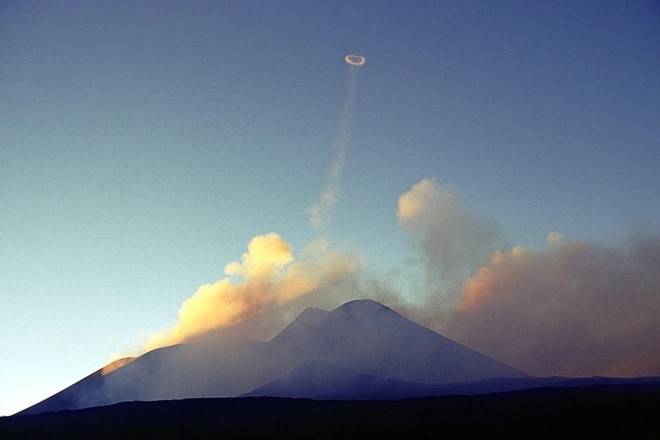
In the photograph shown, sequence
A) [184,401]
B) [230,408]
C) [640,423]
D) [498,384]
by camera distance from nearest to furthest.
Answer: [640,423] < [230,408] < [184,401] < [498,384]

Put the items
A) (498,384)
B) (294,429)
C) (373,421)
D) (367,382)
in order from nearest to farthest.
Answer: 1. (294,429)
2. (373,421)
3. (498,384)
4. (367,382)

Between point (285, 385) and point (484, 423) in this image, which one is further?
point (285, 385)

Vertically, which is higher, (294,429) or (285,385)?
(285,385)

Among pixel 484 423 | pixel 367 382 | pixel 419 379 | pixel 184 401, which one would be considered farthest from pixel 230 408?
pixel 419 379

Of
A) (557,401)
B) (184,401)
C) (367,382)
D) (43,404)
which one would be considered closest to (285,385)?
(367,382)

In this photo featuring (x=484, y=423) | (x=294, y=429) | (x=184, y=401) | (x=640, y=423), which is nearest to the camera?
(x=640, y=423)

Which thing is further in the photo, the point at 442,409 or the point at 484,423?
the point at 442,409

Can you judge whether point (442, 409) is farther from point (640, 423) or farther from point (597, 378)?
point (597, 378)

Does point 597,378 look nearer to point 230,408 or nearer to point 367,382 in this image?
point 367,382

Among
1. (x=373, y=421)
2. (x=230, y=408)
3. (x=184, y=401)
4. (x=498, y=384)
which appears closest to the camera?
(x=373, y=421)
